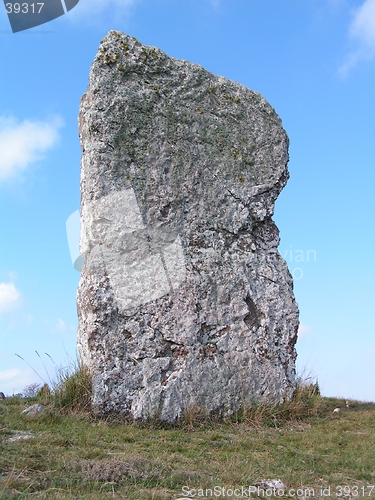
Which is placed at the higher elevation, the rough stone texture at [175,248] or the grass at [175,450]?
the rough stone texture at [175,248]

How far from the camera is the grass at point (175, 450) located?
414cm

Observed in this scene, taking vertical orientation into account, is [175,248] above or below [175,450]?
above

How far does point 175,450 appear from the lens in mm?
5555

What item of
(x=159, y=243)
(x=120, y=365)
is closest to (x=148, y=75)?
(x=159, y=243)

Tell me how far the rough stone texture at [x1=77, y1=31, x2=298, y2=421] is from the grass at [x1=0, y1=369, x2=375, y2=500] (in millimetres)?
361

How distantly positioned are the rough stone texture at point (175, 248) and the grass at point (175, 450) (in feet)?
1.19

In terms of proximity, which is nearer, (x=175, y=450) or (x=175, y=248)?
(x=175, y=450)

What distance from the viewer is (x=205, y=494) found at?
411cm

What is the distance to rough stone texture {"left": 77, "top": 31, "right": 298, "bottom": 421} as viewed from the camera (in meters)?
6.93

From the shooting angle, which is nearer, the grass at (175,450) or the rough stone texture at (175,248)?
the grass at (175,450)

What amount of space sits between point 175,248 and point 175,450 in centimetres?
278

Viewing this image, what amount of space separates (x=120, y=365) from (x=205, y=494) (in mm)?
2948

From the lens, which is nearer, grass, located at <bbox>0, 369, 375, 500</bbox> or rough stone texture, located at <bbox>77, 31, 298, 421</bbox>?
grass, located at <bbox>0, 369, 375, 500</bbox>

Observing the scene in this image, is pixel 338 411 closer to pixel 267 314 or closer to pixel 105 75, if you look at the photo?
pixel 267 314
